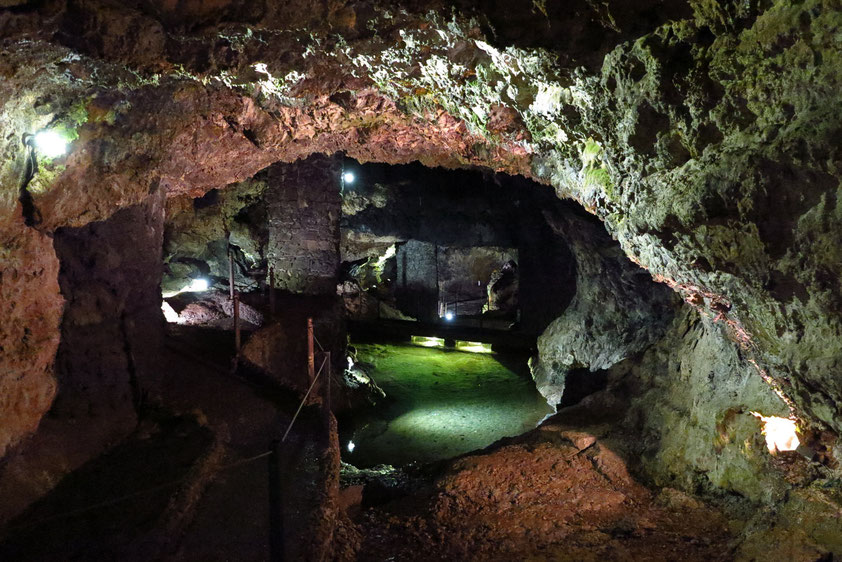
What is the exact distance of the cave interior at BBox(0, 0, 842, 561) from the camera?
3.06 meters

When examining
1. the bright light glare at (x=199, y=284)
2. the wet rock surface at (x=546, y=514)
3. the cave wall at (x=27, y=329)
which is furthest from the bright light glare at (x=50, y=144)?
the bright light glare at (x=199, y=284)

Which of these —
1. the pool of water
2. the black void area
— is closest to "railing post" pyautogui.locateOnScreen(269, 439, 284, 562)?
the pool of water

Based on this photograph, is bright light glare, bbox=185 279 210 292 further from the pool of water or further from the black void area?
the black void area

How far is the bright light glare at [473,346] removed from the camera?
15777 mm

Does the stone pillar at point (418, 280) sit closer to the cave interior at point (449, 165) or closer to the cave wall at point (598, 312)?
the cave wall at point (598, 312)

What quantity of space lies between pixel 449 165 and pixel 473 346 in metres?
9.52

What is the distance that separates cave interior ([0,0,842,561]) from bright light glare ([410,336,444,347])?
305 inches

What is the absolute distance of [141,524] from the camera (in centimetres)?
405

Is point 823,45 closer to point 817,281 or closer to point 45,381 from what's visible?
point 817,281

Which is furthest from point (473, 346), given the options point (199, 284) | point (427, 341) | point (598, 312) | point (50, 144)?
point (50, 144)

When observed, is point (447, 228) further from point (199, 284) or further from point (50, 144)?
point (50, 144)

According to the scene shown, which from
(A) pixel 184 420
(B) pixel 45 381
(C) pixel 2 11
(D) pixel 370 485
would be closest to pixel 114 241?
(B) pixel 45 381

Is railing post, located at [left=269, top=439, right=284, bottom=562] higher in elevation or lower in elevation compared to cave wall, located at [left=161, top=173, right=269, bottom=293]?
lower

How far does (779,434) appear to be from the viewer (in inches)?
195
